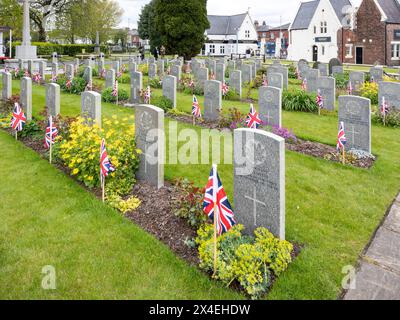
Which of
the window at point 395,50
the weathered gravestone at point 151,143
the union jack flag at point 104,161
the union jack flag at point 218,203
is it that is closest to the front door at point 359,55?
the window at point 395,50

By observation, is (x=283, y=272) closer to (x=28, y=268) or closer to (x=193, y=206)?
(x=193, y=206)

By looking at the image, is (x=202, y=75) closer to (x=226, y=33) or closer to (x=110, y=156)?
(x=110, y=156)

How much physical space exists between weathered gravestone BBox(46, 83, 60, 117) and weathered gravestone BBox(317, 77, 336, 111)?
32.0ft

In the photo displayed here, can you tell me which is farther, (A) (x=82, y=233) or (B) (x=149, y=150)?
(B) (x=149, y=150)

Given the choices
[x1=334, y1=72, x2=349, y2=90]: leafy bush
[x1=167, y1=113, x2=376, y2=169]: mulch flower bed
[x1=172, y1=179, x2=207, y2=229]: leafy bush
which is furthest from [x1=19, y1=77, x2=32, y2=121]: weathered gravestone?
[x1=334, y1=72, x2=349, y2=90]: leafy bush

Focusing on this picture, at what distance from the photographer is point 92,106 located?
29.0 ft

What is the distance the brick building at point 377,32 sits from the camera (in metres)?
44.1

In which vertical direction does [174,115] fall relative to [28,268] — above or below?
above

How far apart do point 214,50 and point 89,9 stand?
32.3 metres

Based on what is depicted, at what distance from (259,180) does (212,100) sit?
8.19 metres

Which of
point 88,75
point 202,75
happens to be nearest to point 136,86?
point 88,75

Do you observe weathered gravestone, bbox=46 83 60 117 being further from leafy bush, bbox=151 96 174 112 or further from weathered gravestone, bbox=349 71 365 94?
weathered gravestone, bbox=349 71 365 94

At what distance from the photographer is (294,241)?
5512 millimetres
